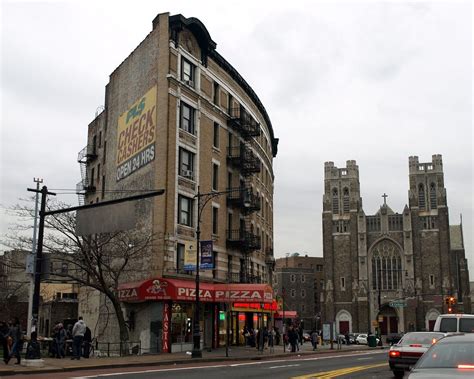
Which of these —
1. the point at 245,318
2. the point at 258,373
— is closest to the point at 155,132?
the point at 245,318


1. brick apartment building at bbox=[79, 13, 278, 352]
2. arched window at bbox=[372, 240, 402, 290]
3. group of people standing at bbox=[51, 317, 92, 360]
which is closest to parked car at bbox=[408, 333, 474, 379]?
group of people standing at bbox=[51, 317, 92, 360]

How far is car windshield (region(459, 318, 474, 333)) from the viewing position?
1932cm

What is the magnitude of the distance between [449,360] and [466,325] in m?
11.8

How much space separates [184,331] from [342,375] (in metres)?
17.1

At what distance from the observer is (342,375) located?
1919cm

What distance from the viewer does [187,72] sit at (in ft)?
125

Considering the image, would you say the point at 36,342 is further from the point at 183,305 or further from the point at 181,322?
the point at 183,305

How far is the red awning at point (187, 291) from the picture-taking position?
3219 cm

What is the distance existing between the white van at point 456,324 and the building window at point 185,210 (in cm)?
1889

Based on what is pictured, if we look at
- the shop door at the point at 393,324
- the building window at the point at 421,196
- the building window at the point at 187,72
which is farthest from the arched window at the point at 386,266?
the building window at the point at 187,72

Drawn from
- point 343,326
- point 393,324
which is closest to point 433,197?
point 393,324

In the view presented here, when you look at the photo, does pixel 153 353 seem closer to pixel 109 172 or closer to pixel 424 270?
pixel 109 172

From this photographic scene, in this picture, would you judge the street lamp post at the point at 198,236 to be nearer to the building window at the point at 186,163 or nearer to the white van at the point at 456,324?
the building window at the point at 186,163

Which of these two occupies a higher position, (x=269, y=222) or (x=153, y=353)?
(x=269, y=222)
